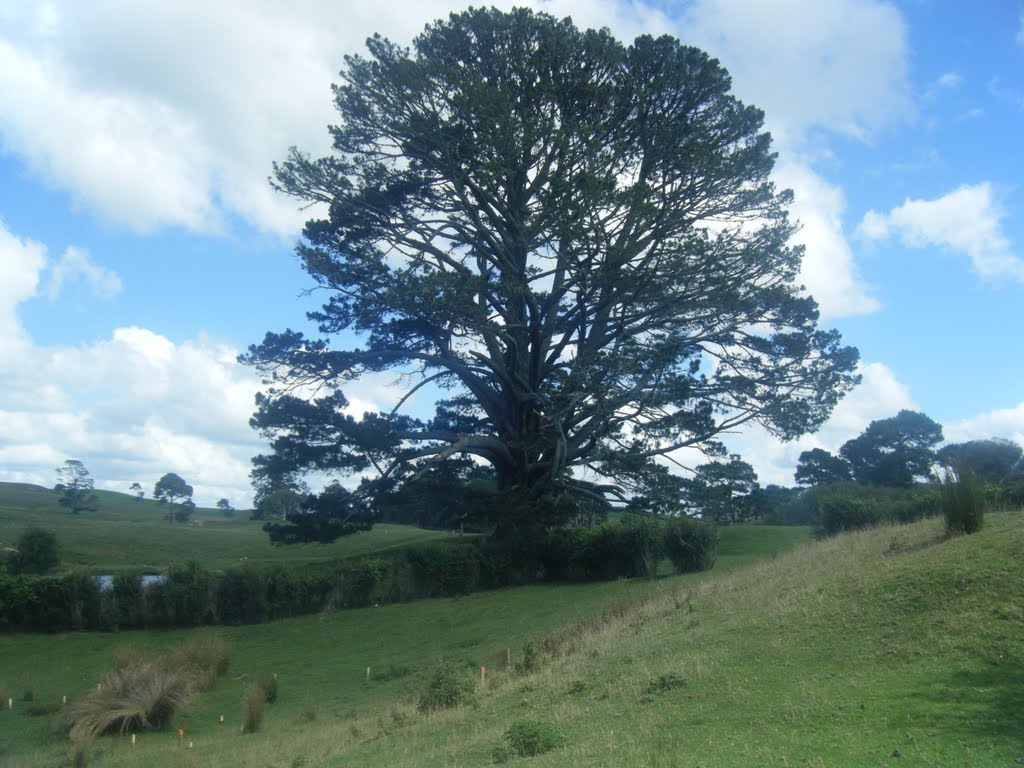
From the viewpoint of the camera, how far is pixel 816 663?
31.2 feet

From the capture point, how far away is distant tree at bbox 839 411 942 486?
1932 inches

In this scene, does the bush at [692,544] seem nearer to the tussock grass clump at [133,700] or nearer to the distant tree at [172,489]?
the tussock grass clump at [133,700]

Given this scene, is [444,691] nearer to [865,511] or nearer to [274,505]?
[865,511]

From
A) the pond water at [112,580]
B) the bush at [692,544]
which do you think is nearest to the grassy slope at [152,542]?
the pond water at [112,580]

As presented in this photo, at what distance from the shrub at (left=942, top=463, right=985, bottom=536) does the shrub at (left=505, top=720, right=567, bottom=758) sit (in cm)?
815

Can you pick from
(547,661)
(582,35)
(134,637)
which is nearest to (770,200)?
(582,35)

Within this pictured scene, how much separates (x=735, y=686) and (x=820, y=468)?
4764cm

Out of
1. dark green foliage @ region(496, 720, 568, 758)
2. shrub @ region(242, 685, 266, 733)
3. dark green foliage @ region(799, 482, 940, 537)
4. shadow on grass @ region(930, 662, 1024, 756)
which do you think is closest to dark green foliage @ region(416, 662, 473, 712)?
shrub @ region(242, 685, 266, 733)

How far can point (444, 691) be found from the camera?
1332cm

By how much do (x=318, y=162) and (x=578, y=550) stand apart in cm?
1642

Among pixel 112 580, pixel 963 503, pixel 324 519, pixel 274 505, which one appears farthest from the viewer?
pixel 274 505

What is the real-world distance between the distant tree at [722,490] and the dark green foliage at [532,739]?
67.6 feet

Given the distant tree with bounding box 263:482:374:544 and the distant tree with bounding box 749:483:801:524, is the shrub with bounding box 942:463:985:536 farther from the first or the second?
the distant tree with bounding box 263:482:374:544

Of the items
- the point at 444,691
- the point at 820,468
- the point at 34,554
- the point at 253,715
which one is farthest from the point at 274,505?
the point at 444,691
